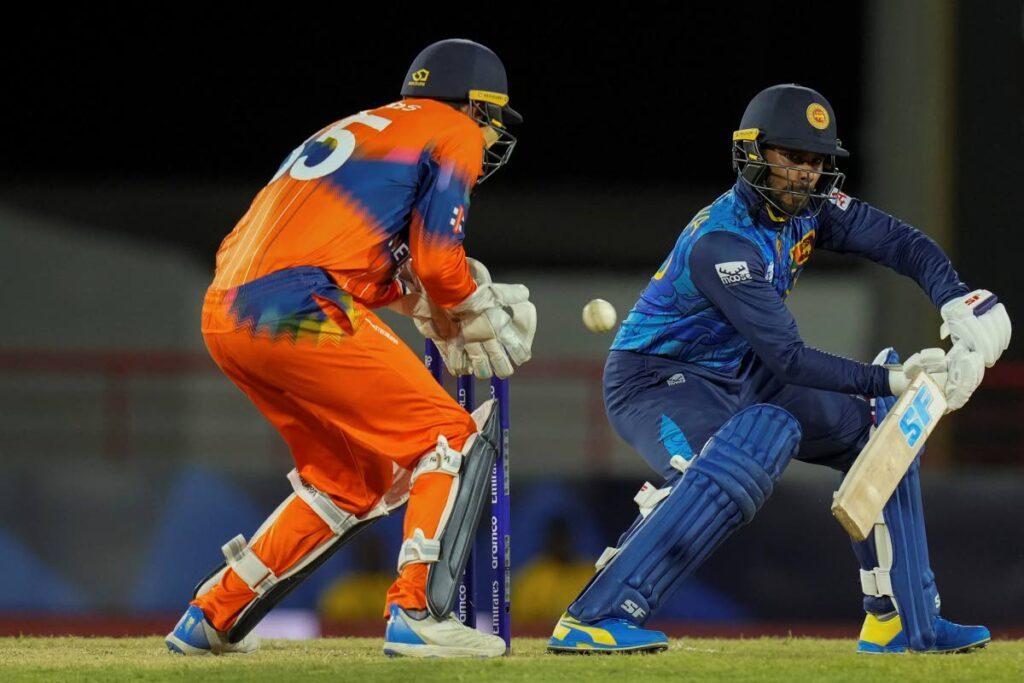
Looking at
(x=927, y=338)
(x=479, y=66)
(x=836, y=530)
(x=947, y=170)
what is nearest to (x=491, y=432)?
(x=479, y=66)

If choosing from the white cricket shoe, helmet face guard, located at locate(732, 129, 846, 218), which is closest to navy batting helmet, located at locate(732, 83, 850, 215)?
helmet face guard, located at locate(732, 129, 846, 218)

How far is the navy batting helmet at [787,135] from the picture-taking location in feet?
13.9

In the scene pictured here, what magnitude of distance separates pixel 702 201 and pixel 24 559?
601 cm

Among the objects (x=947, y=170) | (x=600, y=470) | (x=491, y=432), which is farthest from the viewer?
(x=947, y=170)

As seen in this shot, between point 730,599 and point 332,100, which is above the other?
point 332,100

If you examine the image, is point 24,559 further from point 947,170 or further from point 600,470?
point 947,170

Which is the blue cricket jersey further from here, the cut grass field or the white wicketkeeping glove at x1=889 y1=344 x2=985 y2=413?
the cut grass field

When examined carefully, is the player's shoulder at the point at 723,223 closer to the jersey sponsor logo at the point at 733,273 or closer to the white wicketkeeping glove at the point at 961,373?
the jersey sponsor logo at the point at 733,273

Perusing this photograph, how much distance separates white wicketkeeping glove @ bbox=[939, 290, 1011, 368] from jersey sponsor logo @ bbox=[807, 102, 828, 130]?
1.82 ft

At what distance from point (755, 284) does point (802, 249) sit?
0.41 meters

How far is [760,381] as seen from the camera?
4434 mm

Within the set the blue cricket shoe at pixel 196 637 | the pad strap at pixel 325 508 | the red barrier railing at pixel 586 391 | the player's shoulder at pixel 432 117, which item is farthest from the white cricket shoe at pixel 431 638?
the red barrier railing at pixel 586 391

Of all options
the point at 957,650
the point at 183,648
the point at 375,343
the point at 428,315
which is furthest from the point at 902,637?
the point at 183,648

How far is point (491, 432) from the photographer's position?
3.89 meters
